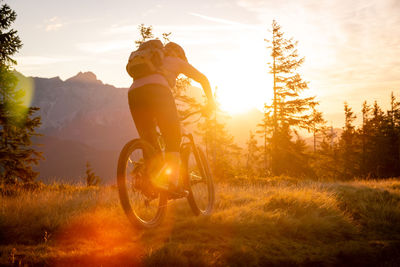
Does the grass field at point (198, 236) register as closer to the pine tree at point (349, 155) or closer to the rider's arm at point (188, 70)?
the rider's arm at point (188, 70)

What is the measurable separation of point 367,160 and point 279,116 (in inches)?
863

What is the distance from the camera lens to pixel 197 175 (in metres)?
5.33

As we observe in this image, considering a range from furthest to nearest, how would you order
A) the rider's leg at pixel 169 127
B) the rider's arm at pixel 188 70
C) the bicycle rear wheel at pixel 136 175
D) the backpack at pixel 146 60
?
the rider's arm at pixel 188 70 → the rider's leg at pixel 169 127 → the backpack at pixel 146 60 → the bicycle rear wheel at pixel 136 175

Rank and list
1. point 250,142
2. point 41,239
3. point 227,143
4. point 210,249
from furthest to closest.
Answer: point 250,142 → point 227,143 → point 41,239 → point 210,249

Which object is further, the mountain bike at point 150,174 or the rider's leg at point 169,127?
the rider's leg at point 169,127

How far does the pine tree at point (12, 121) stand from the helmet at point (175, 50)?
15.0m

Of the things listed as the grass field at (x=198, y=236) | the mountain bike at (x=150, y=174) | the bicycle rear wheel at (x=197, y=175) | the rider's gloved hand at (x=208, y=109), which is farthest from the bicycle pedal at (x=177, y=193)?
the rider's gloved hand at (x=208, y=109)

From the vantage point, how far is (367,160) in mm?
45469

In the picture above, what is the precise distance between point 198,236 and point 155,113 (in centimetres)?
170

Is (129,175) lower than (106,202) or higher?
higher

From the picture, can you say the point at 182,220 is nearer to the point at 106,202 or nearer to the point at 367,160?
the point at 106,202

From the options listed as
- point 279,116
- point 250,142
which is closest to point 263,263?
point 279,116

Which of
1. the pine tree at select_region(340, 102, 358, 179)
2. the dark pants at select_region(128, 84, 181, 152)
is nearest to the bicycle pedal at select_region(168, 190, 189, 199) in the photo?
the dark pants at select_region(128, 84, 181, 152)

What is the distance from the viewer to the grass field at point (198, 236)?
3215 millimetres
